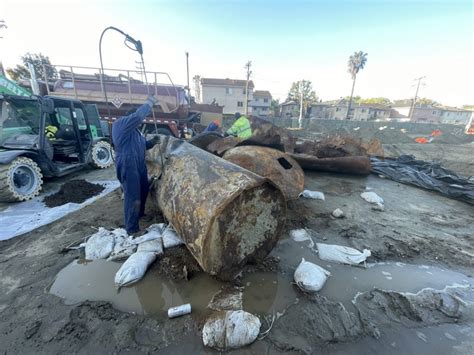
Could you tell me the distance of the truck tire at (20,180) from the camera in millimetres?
3902

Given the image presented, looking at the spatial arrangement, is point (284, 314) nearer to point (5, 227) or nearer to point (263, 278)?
point (263, 278)

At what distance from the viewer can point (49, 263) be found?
8.50 ft

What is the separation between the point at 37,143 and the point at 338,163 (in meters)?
7.20

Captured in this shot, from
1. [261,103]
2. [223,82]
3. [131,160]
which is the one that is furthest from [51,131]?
[261,103]

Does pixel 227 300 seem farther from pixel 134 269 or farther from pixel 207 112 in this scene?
pixel 207 112

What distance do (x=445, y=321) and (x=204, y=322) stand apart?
2.13m

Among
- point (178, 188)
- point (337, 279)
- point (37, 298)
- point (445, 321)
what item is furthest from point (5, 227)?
point (445, 321)

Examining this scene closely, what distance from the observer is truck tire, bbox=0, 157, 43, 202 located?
390 cm

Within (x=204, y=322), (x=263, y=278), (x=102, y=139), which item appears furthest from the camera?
(x=102, y=139)

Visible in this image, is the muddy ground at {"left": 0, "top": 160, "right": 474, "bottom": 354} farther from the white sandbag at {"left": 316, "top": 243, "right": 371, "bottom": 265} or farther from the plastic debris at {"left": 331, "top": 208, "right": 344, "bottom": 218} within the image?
the plastic debris at {"left": 331, "top": 208, "right": 344, "bottom": 218}

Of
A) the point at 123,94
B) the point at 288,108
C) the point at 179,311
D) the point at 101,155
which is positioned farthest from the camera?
the point at 288,108

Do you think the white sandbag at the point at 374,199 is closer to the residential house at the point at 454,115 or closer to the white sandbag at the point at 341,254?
the white sandbag at the point at 341,254

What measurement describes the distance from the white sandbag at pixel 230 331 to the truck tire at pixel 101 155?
20.4 feet

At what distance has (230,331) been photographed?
1.65 meters
